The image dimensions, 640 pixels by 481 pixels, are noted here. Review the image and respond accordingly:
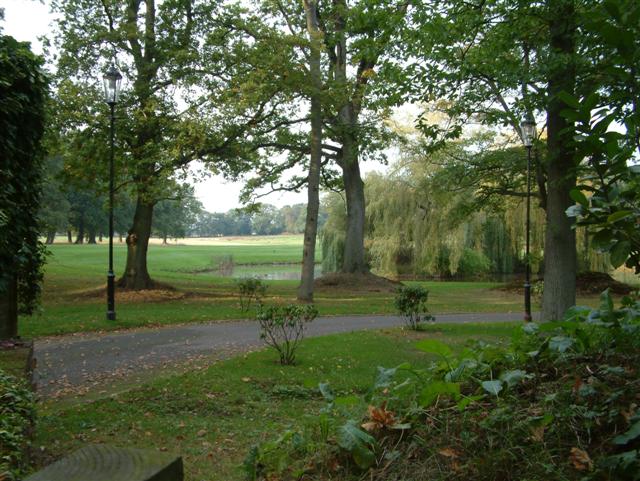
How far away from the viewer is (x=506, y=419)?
2.29 meters

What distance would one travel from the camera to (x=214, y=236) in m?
143

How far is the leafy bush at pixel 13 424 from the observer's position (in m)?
2.54

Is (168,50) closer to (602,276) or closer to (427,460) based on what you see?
(427,460)

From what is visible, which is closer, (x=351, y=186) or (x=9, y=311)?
(x=9, y=311)

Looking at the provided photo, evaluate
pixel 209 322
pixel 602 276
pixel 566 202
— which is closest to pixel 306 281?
pixel 209 322

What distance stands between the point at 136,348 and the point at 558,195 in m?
8.69

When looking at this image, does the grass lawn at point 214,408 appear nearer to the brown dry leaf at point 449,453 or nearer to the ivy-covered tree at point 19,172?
the brown dry leaf at point 449,453

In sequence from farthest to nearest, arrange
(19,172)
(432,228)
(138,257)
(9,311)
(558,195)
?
1. (432,228)
2. (138,257)
3. (558,195)
4. (9,311)
5. (19,172)

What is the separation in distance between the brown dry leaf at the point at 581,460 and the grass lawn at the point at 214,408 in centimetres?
124

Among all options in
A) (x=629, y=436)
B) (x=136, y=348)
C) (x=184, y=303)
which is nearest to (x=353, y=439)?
(x=629, y=436)

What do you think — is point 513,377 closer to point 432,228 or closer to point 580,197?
point 580,197

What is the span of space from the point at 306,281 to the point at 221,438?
14.3 meters

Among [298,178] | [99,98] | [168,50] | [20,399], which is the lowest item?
[20,399]

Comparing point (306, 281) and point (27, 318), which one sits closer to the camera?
point (27, 318)
